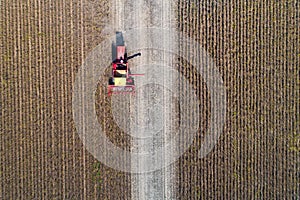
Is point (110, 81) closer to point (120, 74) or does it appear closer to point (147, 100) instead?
point (120, 74)

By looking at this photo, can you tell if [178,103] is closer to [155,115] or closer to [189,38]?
[155,115]

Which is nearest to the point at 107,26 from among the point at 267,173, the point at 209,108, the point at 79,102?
the point at 79,102

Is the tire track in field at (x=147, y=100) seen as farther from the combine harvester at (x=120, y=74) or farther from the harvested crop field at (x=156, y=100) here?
the combine harvester at (x=120, y=74)

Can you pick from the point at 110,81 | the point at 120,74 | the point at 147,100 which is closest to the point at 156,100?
the point at 147,100

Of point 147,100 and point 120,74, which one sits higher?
point 120,74

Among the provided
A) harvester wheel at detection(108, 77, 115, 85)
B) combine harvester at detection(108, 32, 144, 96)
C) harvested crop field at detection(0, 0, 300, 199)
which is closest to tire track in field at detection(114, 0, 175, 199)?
harvested crop field at detection(0, 0, 300, 199)

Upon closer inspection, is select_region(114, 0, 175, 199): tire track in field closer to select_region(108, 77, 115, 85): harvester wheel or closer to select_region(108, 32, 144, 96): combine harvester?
select_region(108, 32, 144, 96): combine harvester
